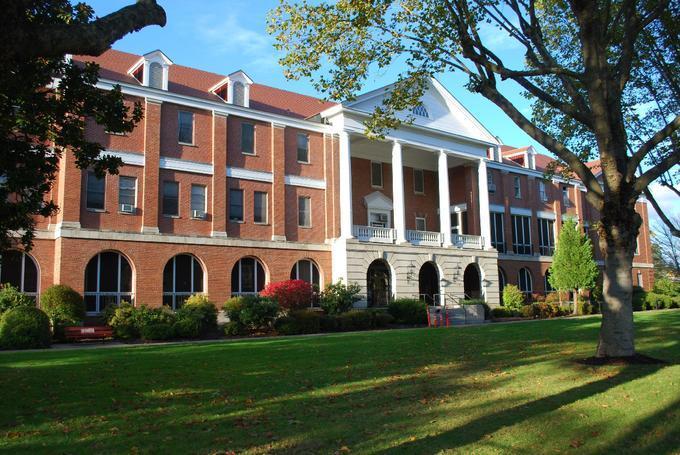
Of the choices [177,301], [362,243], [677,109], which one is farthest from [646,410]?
[362,243]

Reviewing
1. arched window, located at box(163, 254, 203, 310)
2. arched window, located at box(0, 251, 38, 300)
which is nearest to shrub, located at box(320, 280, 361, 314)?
arched window, located at box(163, 254, 203, 310)

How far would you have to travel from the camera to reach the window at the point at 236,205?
103 feet

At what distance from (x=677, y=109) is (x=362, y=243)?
18.1m

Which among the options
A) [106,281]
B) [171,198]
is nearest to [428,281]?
[171,198]

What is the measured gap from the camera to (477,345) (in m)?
16.4

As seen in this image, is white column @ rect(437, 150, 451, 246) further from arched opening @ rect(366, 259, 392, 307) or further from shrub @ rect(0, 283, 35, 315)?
shrub @ rect(0, 283, 35, 315)

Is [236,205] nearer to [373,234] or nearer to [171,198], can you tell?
[171,198]

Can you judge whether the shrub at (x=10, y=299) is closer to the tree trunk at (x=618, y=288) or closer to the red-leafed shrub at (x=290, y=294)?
the red-leafed shrub at (x=290, y=294)

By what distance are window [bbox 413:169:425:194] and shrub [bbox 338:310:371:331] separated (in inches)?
634

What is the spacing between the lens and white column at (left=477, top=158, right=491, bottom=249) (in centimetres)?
4175

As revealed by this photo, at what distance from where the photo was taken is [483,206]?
4197 centimetres

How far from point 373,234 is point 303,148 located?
657 cm

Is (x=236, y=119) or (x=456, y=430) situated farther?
(x=236, y=119)

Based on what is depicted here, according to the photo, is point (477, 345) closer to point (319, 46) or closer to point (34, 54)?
point (319, 46)
